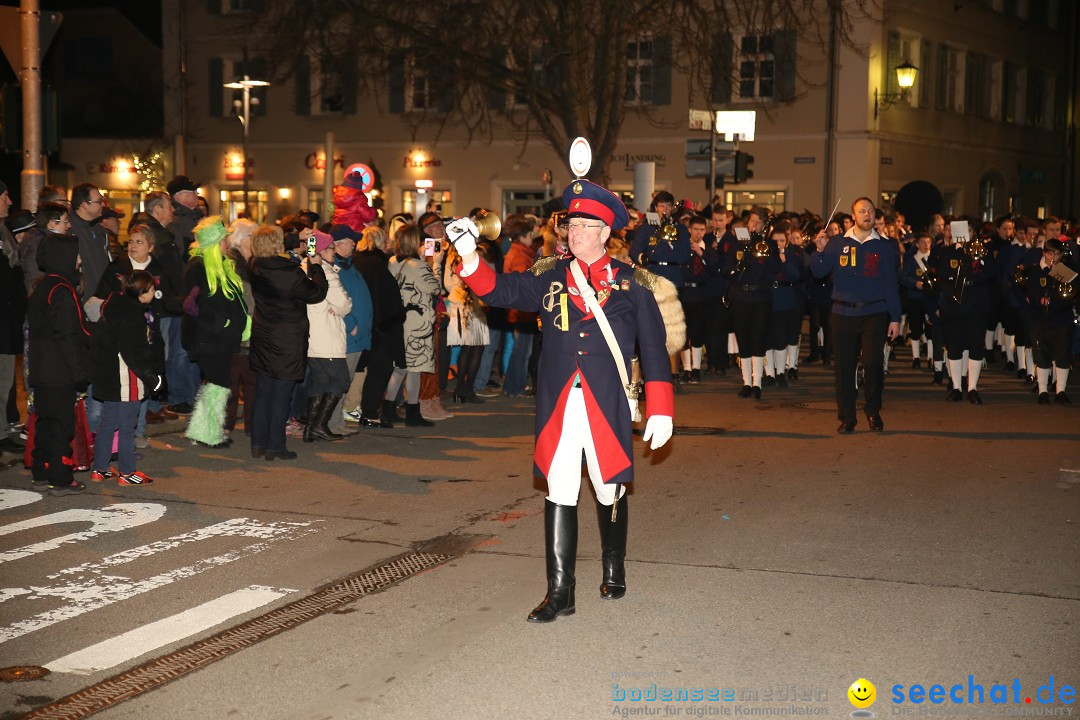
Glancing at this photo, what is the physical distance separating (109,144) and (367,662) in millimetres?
40919

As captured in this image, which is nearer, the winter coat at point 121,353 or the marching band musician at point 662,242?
the winter coat at point 121,353

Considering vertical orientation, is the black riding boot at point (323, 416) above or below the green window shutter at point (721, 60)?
below

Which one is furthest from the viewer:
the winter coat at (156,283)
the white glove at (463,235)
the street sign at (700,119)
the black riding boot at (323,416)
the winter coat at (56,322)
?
the street sign at (700,119)

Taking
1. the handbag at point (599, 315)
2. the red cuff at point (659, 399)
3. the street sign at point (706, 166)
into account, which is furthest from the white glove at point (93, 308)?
the street sign at point (706, 166)

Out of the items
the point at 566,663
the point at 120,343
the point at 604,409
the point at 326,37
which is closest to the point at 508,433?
the point at 120,343

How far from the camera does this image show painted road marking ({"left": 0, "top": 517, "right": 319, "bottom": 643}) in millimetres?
6367

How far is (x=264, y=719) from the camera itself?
4945 mm

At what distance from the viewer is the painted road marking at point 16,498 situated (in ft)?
29.0

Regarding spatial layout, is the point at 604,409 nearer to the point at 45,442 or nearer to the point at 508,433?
the point at 45,442

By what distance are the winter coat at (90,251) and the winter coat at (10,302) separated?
1.73 ft

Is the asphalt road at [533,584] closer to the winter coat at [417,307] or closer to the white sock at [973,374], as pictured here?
the winter coat at [417,307]

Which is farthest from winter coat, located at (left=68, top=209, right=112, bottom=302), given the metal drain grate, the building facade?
the building facade

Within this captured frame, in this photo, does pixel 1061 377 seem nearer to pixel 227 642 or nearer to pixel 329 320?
pixel 329 320

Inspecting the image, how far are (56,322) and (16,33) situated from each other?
4301mm
